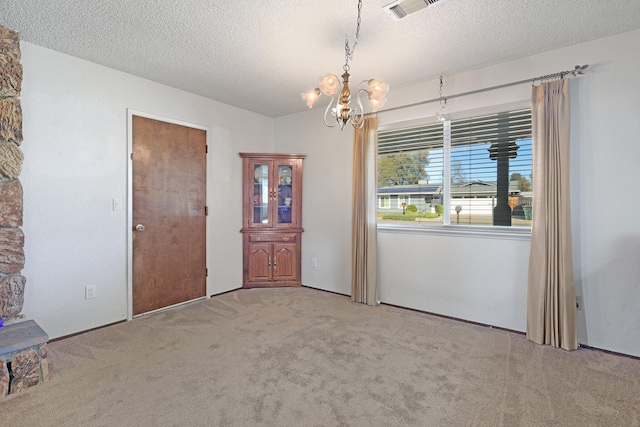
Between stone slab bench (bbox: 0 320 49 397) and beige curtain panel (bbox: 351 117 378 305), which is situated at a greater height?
beige curtain panel (bbox: 351 117 378 305)

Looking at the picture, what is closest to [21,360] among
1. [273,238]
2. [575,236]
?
[273,238]

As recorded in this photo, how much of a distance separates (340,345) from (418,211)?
177cm

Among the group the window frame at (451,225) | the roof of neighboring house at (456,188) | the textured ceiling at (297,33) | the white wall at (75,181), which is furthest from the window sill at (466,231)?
the white wall at (75,181)

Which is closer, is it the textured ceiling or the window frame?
the textured ceiling

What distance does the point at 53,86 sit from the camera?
2.70 m

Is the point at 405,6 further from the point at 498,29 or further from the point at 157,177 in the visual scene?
the point at 157,177

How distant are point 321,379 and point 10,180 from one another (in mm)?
2766

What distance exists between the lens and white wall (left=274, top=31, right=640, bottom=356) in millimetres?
2436

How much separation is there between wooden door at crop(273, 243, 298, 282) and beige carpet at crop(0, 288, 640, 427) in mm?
1320

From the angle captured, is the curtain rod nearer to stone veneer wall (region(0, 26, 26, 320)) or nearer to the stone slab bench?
stone veneer wall (region(0, 26, 26, 320))

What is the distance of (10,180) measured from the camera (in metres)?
2.40

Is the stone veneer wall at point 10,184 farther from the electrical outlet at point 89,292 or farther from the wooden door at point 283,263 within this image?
the wooden door at point 283,263

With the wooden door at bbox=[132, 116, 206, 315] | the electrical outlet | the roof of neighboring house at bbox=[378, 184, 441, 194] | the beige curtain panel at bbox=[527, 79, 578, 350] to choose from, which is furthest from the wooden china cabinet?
the beige curtain panel at bbox=[527, 79, 578, 350]

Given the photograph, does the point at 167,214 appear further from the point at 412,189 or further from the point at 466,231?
the point at 466,231
